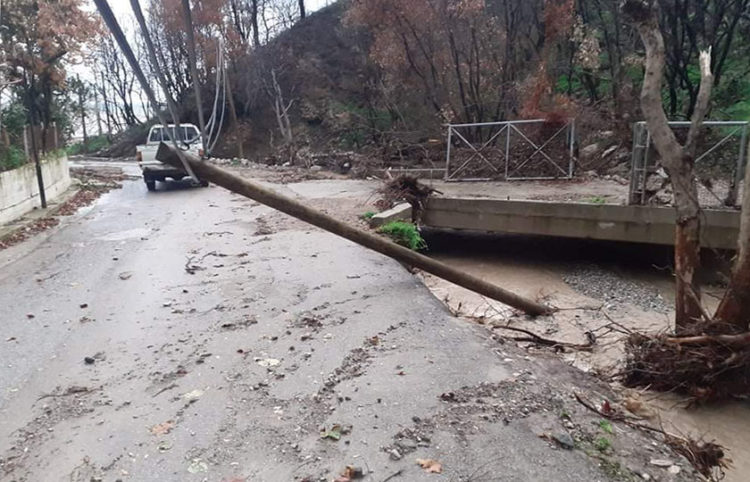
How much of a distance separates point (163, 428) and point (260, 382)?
79 cm

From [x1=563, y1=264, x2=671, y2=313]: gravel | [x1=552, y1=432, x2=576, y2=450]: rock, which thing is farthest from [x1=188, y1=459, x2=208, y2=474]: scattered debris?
[x1=563, y1=264, x2=671, y2=313]: gravel

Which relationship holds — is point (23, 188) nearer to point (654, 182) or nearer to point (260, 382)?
point (260, 382)

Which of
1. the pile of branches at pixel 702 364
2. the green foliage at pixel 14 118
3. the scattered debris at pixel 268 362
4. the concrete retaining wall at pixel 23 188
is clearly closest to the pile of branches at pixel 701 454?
the pile of branches at pixel 702 364

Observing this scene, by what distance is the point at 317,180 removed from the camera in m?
18.2

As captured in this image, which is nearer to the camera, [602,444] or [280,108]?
[602,444]

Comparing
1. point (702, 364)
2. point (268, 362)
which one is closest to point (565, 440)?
point (702, 364)

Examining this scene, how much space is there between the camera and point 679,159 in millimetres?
4961

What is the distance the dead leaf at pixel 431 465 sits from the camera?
293 centimetres

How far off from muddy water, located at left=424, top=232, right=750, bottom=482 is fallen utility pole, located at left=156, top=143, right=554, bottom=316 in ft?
1.08

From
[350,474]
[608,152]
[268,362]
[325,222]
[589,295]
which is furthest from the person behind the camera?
[608,152]

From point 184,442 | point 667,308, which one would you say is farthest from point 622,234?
point 184,442

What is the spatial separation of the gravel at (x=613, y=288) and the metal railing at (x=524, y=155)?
3.71 metres

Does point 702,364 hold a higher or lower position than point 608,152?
lower

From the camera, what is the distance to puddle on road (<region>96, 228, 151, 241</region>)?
9.47 metres
